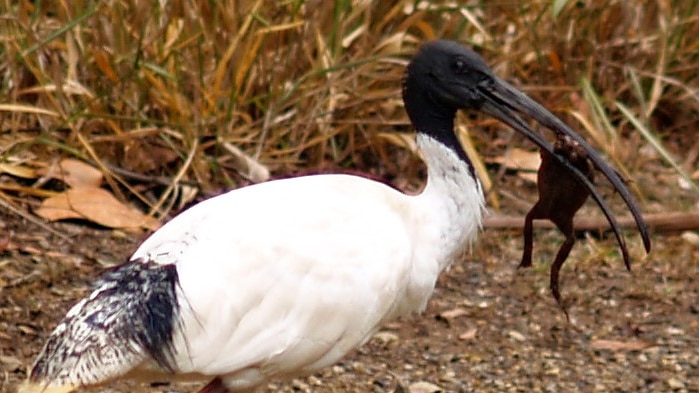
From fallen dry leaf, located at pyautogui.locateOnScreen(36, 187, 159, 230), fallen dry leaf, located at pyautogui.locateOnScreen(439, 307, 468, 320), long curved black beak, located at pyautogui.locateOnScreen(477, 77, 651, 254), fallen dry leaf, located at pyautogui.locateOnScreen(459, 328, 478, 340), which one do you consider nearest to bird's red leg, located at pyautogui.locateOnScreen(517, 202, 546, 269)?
long curved black beak, located at pyautogui.locateOnScreen(477, 77, 651, 254)

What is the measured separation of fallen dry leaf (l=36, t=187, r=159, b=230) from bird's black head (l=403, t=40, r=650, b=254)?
1868 millimetres

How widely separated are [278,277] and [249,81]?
243cm

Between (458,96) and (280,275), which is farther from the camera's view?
(458,96)

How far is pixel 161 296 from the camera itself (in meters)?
4.16

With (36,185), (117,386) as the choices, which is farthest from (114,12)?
(117,386)

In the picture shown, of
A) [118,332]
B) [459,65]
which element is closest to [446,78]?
[459,65]

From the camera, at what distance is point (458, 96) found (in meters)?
4.69

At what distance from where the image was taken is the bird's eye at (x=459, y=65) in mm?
4672

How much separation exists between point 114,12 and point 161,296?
2.38 m

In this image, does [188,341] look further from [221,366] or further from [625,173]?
[625,173]

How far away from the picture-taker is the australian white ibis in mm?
4152

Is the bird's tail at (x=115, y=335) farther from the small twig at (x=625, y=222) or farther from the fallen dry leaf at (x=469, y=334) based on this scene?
the small twig at (x=625, y=222)

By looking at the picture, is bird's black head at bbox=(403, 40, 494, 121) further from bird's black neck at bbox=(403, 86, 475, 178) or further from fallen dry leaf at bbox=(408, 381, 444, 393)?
fallen dry leaf at bbox=(408, 381, 444, 393)

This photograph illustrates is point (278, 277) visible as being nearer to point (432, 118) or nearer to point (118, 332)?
point (118, 332)
